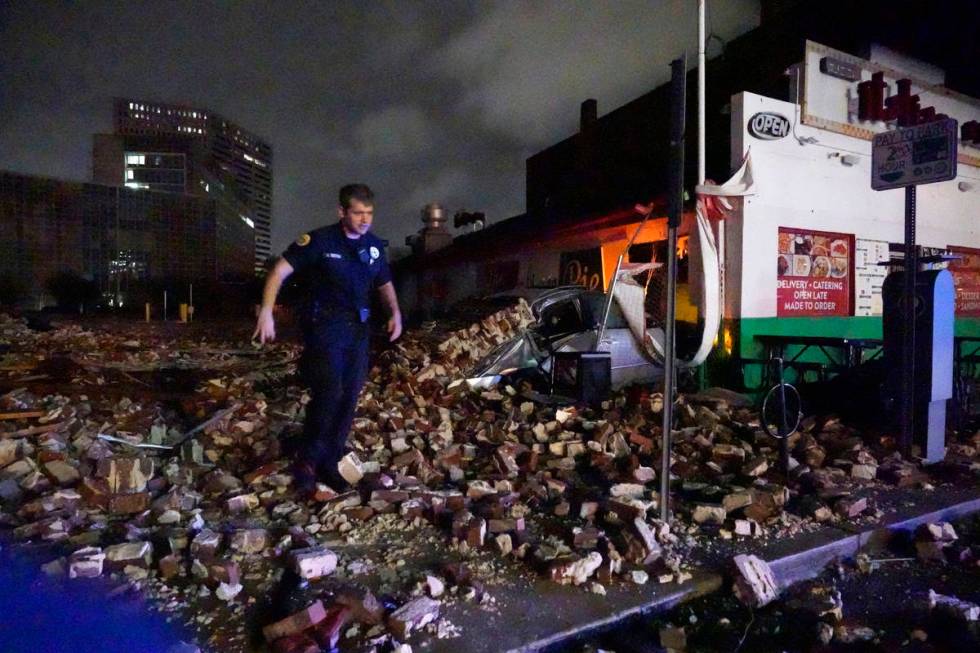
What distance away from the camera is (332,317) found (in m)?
4.08

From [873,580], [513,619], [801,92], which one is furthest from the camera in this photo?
[801,92]

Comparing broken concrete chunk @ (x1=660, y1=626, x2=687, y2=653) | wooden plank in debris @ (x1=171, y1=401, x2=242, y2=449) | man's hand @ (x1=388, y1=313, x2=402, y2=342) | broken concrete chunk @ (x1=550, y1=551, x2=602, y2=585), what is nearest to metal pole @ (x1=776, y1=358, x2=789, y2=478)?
broken concrete chunk @ (x1=550, y1=551, x2=602, y2=585)

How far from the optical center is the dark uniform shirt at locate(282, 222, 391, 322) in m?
4.03

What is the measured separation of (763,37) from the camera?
35.1 feet

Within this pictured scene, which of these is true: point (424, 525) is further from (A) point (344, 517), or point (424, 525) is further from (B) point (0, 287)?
(B) point (0, 287)

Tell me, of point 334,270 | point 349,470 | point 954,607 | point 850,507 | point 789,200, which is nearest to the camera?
point 954,607

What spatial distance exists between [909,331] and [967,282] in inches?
317

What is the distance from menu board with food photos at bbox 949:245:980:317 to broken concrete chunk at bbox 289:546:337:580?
1243 cm

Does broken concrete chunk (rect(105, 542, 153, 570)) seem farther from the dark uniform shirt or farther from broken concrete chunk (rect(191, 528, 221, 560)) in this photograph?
the dark uniform shirt

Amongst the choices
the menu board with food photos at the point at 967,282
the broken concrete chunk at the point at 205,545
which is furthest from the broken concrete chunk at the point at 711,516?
the menu board with food photos at the point at 967,282

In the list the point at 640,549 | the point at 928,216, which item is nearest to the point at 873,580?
the point at 640,549

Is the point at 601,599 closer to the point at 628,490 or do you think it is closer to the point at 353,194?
the point at 628,490

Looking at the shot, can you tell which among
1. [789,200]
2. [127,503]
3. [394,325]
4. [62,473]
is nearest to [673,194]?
[394,325]

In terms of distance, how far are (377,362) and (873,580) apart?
6.04m
